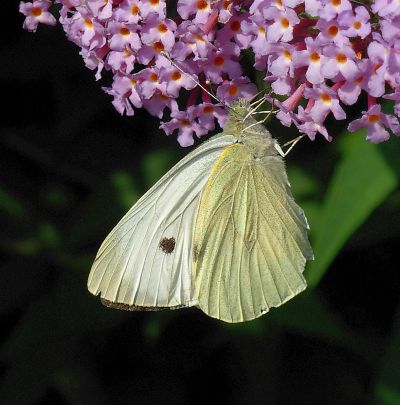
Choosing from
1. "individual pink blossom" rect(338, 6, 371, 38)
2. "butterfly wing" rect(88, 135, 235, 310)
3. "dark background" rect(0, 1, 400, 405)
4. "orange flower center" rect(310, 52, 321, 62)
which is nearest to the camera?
"individual pink blossom" rect(338, 6, 371, 38)

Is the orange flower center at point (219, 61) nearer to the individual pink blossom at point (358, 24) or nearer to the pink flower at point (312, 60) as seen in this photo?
the pink flower at point (312, 60)

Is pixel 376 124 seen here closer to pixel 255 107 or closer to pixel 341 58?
pixel 341 58

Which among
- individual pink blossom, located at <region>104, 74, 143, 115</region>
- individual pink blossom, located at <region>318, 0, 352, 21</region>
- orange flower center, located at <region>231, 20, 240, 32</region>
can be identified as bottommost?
individual pink blossom, located at <region>104, 74, 143, 115</region>

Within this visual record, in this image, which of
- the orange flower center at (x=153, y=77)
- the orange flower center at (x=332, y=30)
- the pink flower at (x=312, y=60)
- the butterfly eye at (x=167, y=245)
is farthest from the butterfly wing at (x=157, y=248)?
the orange flower center at (x=332, y=30)

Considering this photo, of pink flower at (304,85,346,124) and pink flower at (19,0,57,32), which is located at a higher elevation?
pink flower at (19,0,57,32)

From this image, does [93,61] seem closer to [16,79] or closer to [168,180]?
[168,180]

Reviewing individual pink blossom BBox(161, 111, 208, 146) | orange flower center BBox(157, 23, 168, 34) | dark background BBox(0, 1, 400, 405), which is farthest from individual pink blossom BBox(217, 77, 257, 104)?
dark background BBox(0, 1, 400, 405)

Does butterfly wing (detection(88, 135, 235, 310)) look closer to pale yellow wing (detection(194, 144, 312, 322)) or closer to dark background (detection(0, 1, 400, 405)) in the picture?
pale yellow wing (detection(194, 144, 312, 322))

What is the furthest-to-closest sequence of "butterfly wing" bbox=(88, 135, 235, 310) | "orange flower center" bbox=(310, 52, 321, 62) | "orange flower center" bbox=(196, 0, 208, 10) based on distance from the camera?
"butterfly wing" bbox=(88, 135, 235, 310)
"orange flower center" bbox=(196, 0, 208, 10)
"orange flower center" bbox=(310, 52, 321, 62)
